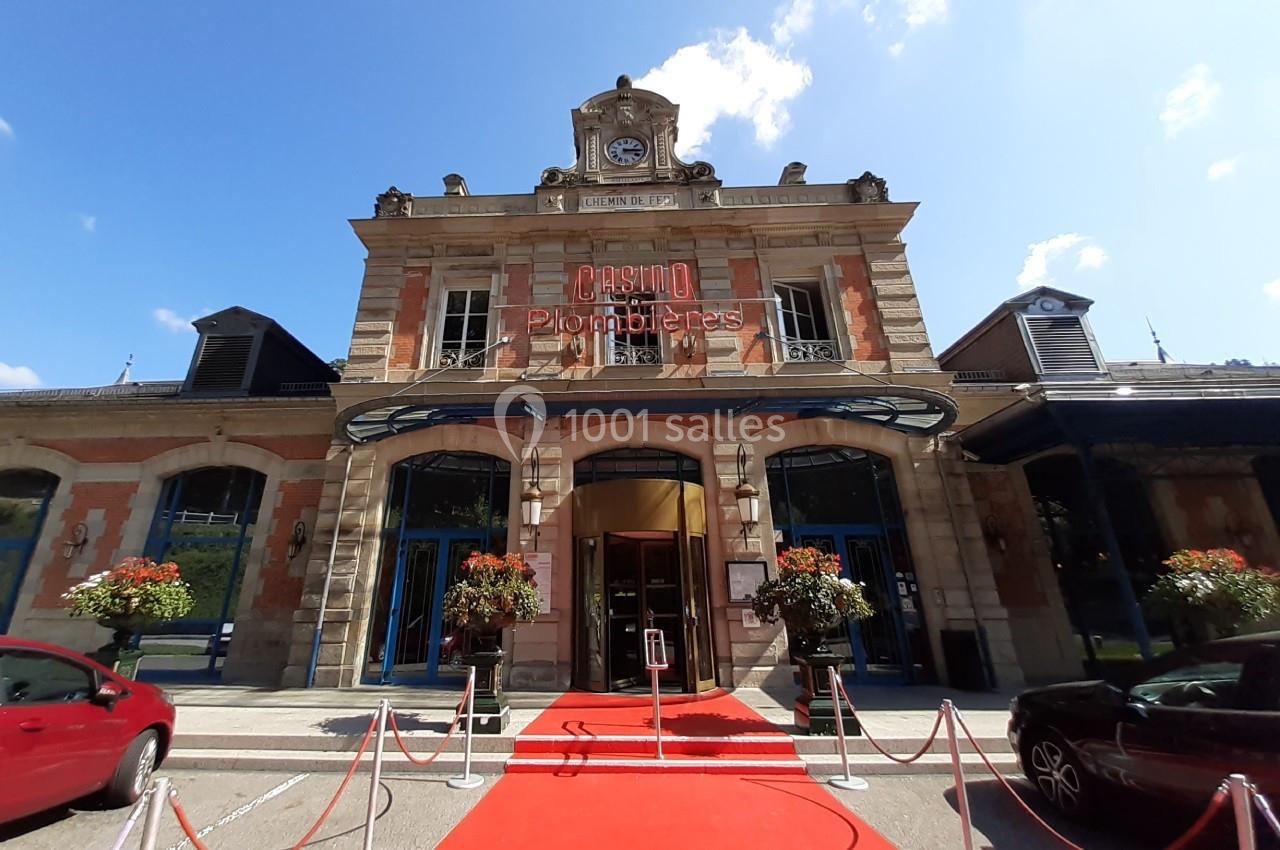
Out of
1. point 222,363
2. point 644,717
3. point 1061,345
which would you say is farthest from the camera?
point 222,363

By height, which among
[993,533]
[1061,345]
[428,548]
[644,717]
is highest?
[1061,345]

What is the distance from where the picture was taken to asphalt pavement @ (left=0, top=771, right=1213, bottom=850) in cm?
371

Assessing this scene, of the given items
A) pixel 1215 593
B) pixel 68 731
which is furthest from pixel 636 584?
pixel 1215 593

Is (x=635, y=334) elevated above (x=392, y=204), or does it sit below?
below

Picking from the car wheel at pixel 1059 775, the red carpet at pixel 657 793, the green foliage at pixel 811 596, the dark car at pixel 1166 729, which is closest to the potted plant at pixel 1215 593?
the dark car at pixel 1166 729

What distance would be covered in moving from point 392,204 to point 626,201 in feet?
18.8

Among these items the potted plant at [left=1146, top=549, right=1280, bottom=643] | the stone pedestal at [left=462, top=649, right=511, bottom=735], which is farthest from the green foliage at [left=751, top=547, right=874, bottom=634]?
the potted plant at [left=1146, top=549, right=1280, bottom=643]

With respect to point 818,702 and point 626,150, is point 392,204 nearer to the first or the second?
point 626,150

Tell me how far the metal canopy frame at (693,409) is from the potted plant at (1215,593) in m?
3.51

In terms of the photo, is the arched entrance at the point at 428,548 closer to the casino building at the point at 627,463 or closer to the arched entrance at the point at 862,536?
the casino building at the point at 627,463

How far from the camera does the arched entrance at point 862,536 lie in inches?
349

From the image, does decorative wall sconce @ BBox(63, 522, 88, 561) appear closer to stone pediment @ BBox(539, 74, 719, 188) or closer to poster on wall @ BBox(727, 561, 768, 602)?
poster on wall @ BBox(727, 561, 768, 602)

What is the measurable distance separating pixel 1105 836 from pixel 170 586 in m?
11.1

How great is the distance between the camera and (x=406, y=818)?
408 cm
